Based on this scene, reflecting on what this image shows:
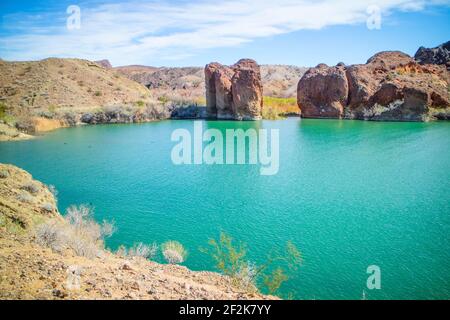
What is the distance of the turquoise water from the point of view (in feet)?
31.4

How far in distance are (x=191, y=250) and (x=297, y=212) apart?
491 centimetres

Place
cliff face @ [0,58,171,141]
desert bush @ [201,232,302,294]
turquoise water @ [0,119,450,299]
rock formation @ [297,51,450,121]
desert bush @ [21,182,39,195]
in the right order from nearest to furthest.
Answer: desert bush @ [201,232,302,294] → turquoise water @ [0,119,450,299] → desert bush @ [21,182,39,195] → cliff face @ [0,58,171,141] → rock formation @ [297,51,450,121]

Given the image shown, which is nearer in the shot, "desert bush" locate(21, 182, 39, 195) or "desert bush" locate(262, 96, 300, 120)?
"desert bush" locate(21, 182, 39, 195)

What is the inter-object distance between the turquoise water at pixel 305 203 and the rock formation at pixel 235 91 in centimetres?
2196

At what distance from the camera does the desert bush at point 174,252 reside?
9.94 m

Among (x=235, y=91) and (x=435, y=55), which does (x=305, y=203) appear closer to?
(x=235, y=91)

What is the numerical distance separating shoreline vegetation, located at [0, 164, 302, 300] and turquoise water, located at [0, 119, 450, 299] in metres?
0.59

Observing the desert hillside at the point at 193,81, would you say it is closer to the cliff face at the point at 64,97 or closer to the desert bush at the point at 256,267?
the cliff face at the point at 64,97

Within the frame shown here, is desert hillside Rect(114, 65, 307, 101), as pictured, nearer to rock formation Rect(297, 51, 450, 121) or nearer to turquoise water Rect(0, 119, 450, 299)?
rock formation Rect(297, 51, 450, 121)

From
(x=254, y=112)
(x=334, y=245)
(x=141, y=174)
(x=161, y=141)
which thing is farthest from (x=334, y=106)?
(x=334, y=245)

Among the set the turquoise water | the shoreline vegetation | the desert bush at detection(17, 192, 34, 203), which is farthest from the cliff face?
the shoreline vegetation

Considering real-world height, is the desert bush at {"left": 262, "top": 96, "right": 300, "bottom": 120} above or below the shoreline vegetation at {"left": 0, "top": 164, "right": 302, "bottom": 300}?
above

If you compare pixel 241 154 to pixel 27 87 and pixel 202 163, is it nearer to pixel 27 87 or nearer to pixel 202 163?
pixel 202 163

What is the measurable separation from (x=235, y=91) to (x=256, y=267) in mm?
41699
